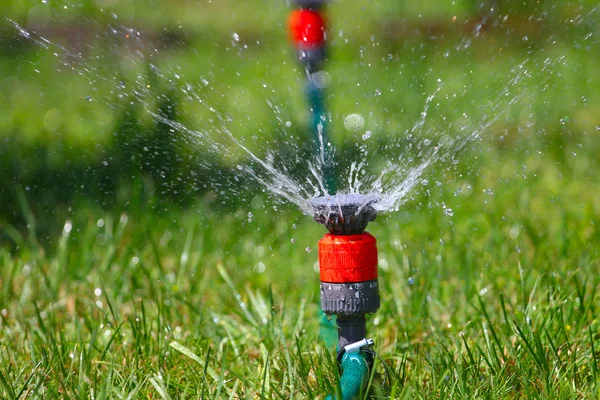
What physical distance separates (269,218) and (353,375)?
4.86ft

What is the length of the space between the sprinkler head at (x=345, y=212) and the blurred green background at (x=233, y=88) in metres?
1.56

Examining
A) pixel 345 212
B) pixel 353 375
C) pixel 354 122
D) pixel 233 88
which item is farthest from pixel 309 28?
pixel 233 88

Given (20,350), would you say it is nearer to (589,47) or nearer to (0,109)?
(0,109)

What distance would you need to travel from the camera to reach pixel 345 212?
147cm

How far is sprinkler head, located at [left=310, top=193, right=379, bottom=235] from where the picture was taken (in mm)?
1472

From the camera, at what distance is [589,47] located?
15.6 ft

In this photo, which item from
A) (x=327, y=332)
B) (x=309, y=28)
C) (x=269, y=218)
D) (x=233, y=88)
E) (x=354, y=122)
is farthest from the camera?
(x=233, y=88)

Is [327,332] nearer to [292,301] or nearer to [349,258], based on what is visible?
[292,301]

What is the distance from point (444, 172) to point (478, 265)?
37.3 inches

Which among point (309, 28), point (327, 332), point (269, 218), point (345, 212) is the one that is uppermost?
point (309, 28)

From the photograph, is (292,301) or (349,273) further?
(292,301)

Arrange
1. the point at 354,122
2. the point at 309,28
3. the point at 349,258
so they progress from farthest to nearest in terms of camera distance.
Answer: the point at 354,122 → the point at 309,28 → the point at 349,258

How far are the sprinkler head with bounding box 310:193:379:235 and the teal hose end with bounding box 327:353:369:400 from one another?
0.23 m

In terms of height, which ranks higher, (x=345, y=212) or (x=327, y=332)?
(x=345, y=212)
